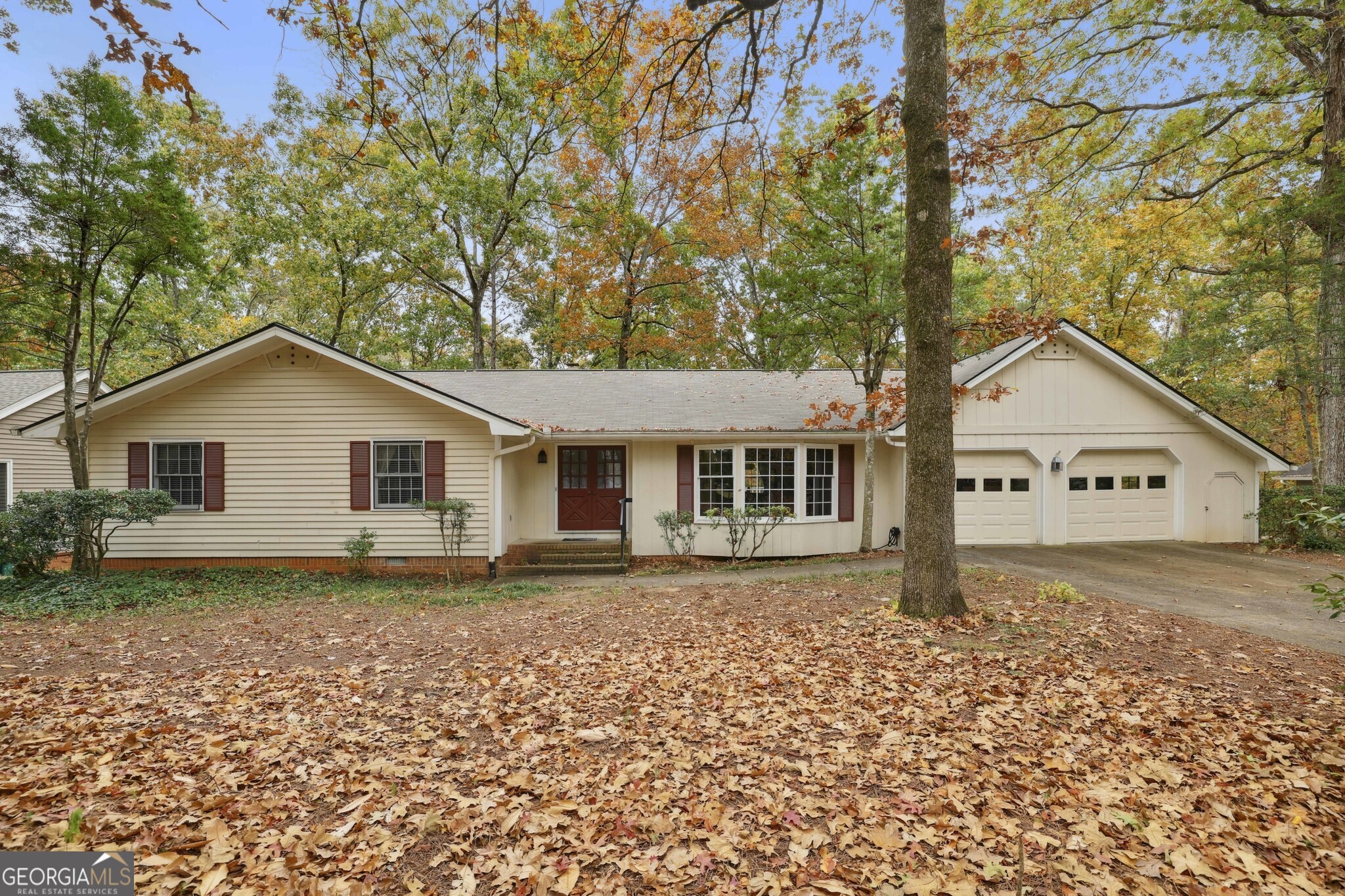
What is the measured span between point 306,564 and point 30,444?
36.0 ft

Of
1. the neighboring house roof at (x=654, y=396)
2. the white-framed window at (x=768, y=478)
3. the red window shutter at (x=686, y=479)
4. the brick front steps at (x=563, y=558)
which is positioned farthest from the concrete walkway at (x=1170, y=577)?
the neighboring house roof at (x=654, y=396)

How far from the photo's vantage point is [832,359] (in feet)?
80.6

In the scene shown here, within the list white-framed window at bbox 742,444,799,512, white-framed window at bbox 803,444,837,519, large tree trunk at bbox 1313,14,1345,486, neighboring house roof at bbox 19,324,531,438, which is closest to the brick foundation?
neighboring house roof at bbox 19,324,531,438

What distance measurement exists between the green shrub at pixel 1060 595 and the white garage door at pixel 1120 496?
6161 mm

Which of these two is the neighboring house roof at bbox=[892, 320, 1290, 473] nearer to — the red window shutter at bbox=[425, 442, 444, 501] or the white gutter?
the white gutter

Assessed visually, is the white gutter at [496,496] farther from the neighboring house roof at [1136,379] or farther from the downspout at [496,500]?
the neighboring house roof at [1136,379]

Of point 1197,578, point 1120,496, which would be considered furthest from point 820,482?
point 1120,496

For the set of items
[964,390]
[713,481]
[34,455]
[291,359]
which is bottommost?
[713,481]

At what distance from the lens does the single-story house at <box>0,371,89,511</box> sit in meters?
14.1

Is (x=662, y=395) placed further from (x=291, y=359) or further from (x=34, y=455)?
(x=34, y=455)

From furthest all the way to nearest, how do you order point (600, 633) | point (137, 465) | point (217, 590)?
1. point (137, 465)
2. point (217, 590)
3. point (600, 633)

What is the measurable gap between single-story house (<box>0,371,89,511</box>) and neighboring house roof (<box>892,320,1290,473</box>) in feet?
66.9

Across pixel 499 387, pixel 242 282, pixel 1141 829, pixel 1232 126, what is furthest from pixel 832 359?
pixel 242 282

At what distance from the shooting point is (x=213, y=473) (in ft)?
33.9
